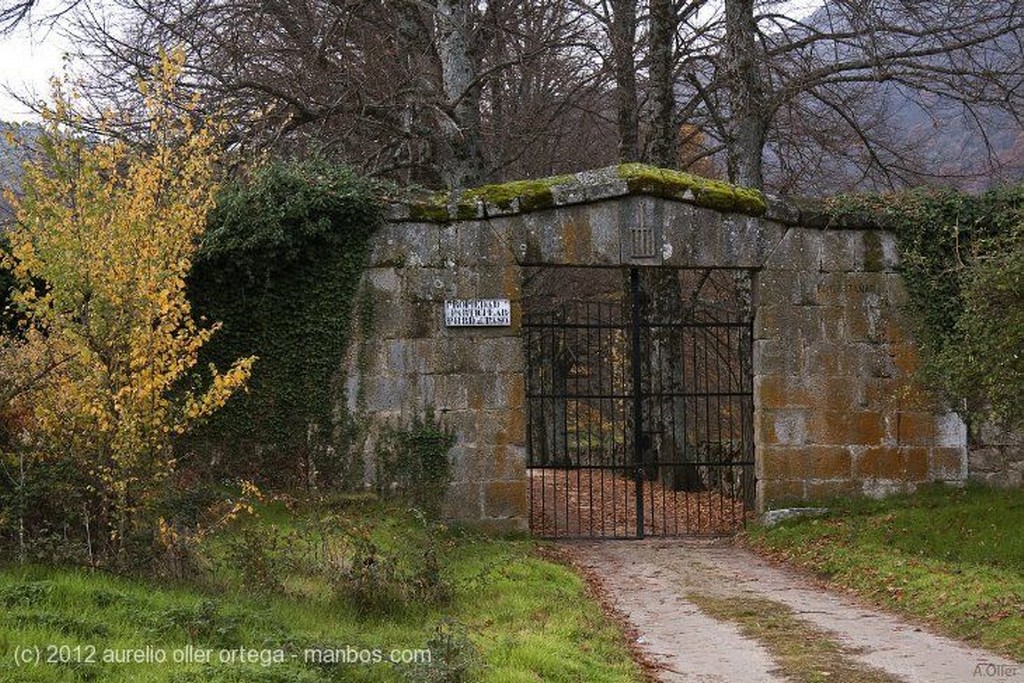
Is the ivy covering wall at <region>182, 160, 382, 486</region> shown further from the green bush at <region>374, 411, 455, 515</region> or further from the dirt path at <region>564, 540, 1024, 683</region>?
the dirt path at <region>564, 540, 1024, 683</region>

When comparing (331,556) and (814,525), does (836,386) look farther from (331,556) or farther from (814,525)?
(331,556)

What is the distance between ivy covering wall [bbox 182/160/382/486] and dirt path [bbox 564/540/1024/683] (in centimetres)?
286

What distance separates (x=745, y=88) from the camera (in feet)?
49.8

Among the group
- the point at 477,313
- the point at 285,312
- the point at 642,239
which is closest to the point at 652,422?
the point at 642,239

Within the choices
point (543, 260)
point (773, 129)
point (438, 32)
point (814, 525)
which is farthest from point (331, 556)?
point (773, 129)

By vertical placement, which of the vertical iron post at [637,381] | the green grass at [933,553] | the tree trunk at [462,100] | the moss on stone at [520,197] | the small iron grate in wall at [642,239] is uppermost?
the tree trunk at [462,100]

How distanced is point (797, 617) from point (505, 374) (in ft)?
13.2

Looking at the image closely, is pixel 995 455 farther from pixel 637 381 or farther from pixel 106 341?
pixel 106 341

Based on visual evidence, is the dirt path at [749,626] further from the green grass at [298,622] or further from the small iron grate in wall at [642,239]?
the small iron grate in wall at [642,239]

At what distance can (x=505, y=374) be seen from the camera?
11.2 meters

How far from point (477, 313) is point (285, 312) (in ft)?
6.12

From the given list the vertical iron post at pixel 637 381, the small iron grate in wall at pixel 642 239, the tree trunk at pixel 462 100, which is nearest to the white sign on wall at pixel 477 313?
the vertical iron post at pixel 637 381

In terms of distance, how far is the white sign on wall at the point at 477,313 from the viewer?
11.1 metres

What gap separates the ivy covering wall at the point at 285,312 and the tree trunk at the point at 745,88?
6292 mm
